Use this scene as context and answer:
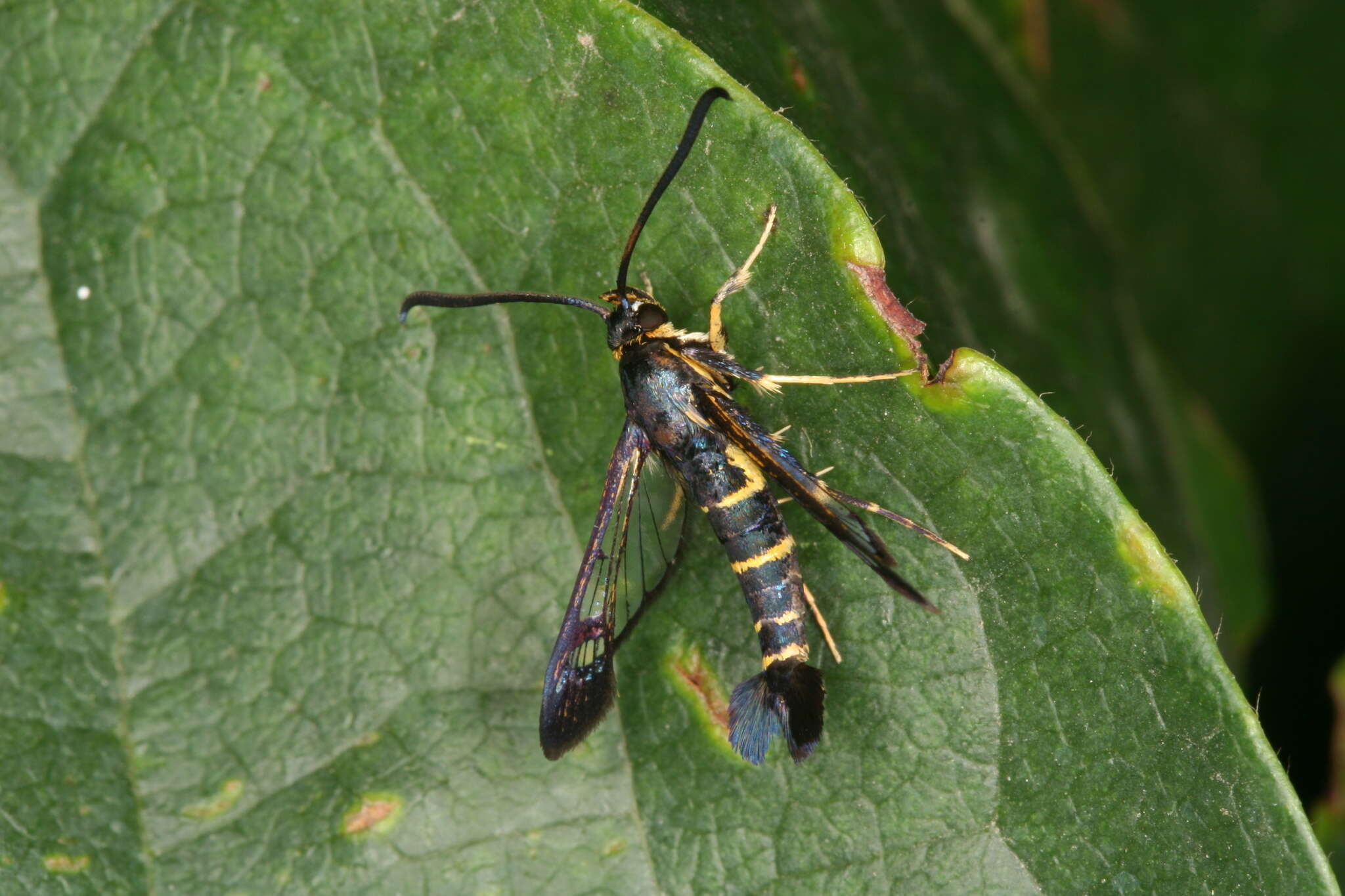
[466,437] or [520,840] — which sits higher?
[466,437]

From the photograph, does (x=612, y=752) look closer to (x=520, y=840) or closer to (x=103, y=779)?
(x=520, y=840)

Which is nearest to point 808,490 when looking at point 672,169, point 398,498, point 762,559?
point 762,559

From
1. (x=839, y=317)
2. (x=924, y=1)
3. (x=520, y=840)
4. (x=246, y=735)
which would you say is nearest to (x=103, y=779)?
(x=246, y=735)

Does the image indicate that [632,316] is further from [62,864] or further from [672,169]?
[62,864]

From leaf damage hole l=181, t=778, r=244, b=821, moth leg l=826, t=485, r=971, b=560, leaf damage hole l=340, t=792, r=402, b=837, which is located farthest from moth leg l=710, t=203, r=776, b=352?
leaf damage hole l=181, t=778, r=244, b=821

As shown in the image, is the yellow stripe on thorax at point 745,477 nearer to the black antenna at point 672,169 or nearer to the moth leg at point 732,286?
the moth leg at point 732,286

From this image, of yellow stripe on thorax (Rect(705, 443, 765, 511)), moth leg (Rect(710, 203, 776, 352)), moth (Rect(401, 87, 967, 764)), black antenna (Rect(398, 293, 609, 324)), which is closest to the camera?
moth leg (Rect(710, 203, 776, 352))

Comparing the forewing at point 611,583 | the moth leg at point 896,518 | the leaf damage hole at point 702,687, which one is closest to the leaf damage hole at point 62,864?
the forewing at point 611,583

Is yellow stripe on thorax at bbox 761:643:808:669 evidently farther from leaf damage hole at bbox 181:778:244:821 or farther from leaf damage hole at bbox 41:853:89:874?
leaf damage hole at bbox 41:853:89:874
